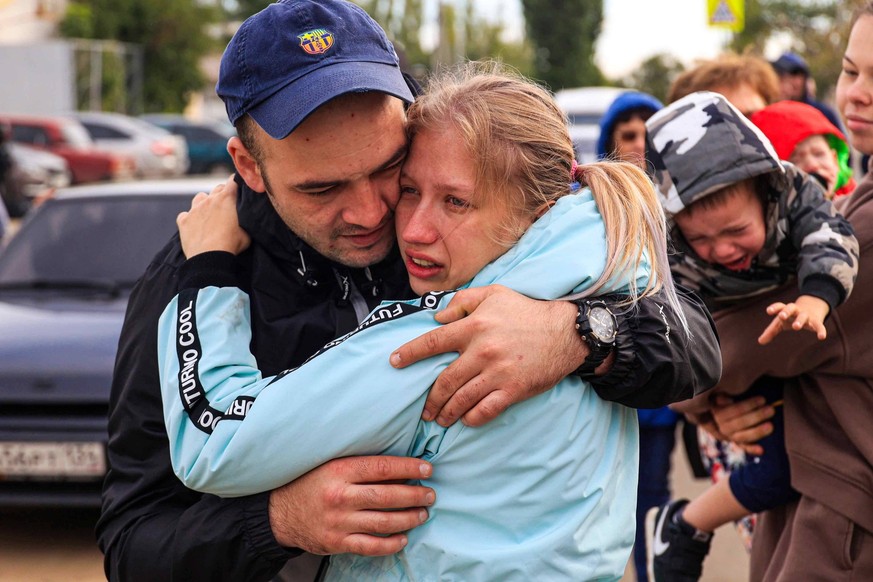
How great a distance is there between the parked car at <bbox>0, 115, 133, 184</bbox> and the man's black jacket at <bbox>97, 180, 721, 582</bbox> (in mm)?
21908

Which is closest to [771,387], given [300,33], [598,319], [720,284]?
[720,284]

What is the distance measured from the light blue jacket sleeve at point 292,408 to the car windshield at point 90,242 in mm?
3874

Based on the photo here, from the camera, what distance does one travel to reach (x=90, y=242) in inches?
236

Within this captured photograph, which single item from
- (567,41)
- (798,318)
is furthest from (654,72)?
(798,318)

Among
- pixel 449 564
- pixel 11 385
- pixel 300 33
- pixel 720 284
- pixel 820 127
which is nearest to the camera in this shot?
pixel 449 564

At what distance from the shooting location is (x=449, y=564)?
1889 mm

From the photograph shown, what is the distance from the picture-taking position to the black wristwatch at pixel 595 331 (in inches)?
78.6

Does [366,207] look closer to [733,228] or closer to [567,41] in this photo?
[733,228]

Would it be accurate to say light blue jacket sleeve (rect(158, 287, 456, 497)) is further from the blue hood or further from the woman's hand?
the blue hood

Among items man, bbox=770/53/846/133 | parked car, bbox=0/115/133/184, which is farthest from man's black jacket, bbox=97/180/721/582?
parked car, bbox=0/115/133/184

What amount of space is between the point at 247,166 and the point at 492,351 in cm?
83

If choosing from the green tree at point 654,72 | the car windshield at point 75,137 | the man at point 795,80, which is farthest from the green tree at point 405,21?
the man at point 795,80

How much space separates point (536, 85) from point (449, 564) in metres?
1.03

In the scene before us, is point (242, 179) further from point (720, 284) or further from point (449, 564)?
point (720, 284)
